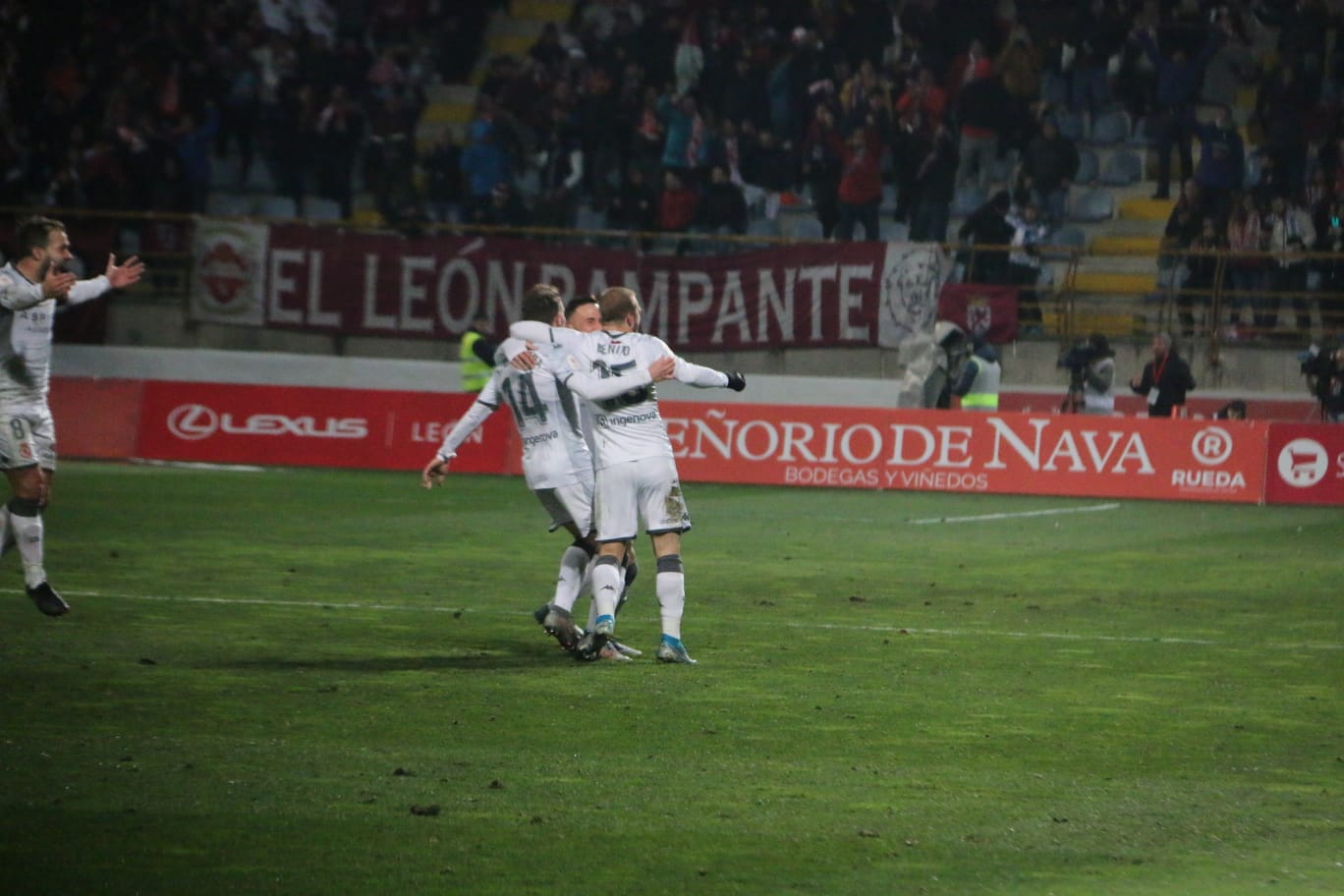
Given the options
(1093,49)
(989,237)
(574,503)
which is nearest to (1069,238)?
(989,237)

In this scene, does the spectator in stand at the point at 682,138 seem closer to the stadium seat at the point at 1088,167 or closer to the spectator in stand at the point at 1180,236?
the stadium seat at the point at 1088,167

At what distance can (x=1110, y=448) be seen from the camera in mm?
22453

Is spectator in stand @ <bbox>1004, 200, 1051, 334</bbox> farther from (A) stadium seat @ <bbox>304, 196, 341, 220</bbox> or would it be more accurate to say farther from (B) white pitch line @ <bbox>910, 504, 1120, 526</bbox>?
(A) stadium seat @ <bbox>304, 196, 341, 220</bbox>

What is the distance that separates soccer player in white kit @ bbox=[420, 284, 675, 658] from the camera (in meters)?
10.9

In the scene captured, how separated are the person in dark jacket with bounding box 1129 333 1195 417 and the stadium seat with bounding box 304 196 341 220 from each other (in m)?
12.9

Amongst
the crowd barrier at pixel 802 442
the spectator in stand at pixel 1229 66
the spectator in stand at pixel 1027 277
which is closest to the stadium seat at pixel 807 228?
the spectator in stand at pixel 1027 277

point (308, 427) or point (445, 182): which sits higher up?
point (445, 182)

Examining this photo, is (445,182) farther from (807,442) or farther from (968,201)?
(807,442)

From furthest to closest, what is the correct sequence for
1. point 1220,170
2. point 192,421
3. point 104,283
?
point 1220,170
point 192,421
point 104,283

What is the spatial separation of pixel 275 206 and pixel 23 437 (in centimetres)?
1965

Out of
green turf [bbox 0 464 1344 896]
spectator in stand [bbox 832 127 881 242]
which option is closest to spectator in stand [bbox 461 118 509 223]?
spectator in stand [bbox 832 127 881 242]

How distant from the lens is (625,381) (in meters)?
10.0

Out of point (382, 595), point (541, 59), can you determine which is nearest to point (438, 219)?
point (541, 59)

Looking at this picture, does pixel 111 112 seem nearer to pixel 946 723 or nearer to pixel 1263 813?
pixel 946 723
